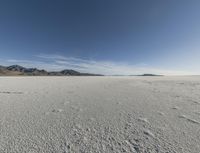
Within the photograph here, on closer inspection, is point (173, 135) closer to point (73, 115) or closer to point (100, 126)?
point (100, 126)

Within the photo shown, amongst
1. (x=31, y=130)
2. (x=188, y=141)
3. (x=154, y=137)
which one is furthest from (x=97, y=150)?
(x=188, y=141)

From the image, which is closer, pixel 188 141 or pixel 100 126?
pixel 188 141

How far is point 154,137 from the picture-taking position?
2.06 m

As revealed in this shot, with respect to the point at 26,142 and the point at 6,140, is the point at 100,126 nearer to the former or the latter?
the point at 26,142

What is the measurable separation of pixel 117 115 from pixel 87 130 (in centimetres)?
104

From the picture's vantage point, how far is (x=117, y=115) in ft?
10.1

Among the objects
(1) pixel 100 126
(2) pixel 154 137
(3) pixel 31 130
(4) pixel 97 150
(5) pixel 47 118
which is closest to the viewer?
(4) pixel 97 150

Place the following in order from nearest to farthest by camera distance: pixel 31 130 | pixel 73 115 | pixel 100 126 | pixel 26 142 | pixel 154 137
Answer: pixel 26 142
pixel 154 137
pixel 31 130
pixel 100 126
pixel 73 115

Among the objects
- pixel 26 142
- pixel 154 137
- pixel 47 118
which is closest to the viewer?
pixel 26 142

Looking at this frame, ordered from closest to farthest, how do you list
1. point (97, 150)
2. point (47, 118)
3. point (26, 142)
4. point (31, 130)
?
point (97, 150) < point (26, 142) < point (31, 130) < point (47, 118)

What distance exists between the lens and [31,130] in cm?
223

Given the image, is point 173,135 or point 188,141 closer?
point 188,141

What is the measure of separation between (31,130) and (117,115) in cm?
193

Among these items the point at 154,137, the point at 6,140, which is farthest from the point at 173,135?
the point at 6,140
